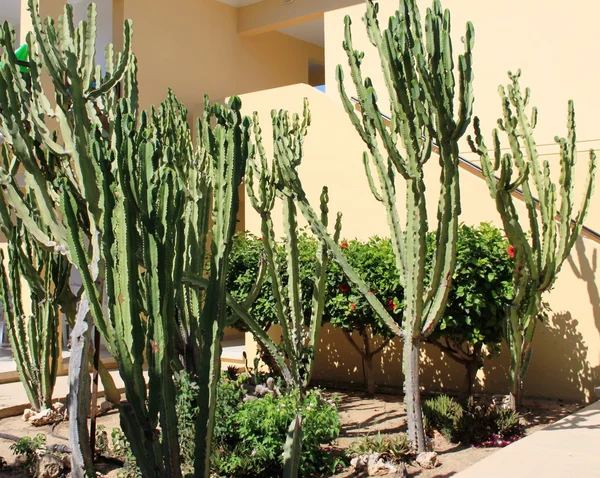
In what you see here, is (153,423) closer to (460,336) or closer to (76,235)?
(76,235)

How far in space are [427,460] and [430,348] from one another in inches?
116

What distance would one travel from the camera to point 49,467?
15.8ft

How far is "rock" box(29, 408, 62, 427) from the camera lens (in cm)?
668

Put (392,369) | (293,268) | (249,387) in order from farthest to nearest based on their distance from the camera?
(392,369) < (249,387) < (293,268)

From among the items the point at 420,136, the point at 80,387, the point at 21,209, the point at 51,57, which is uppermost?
the point at 51,57

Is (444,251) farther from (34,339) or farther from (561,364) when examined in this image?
(34,339)

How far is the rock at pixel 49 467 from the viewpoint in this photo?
15.7 feet

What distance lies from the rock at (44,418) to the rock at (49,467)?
74.8 inches

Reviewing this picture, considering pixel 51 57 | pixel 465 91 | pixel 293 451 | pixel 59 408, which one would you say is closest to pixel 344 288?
pixel 465 91

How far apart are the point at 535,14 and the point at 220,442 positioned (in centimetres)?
667

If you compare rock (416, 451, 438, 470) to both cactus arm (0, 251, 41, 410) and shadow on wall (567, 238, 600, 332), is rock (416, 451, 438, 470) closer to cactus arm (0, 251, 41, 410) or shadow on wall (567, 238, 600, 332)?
shadow on wall (567, 238, 600, 332)

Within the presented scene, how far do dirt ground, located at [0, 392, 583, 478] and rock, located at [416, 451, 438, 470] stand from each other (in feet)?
0.14

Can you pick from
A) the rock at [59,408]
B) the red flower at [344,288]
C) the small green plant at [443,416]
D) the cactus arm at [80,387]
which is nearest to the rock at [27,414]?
the rock at [59,408]

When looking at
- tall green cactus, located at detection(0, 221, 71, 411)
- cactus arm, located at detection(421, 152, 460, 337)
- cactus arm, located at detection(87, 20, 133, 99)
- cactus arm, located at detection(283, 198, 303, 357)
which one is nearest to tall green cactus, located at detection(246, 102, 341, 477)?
cactus arm, located at detection(283, 198, 303, 357)
